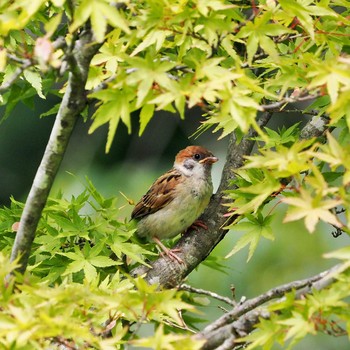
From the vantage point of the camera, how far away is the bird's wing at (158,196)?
16.5ft

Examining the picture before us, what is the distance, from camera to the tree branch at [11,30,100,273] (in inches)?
119

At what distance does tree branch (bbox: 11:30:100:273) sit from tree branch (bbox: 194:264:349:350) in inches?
27.8

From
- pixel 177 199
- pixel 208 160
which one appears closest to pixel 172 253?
pixel 177 199

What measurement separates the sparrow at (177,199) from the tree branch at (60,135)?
143 centimetres

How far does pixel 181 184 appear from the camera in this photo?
511 cm

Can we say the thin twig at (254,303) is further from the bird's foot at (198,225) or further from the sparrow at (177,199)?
the sparrow at (177,199)

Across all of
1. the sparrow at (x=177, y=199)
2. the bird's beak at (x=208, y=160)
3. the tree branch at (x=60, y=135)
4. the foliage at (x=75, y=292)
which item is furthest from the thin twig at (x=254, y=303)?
the bird's beak at (x=208, y=160)

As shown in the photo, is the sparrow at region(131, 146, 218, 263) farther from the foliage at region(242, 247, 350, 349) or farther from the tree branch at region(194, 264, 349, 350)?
the foliage at region(242, 247, 350, 349)

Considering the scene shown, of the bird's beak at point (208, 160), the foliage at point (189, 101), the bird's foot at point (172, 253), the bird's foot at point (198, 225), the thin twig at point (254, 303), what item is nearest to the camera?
the foliage at point (189, 101)

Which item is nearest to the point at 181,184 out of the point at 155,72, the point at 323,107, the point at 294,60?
the point at 323,107

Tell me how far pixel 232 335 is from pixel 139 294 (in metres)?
0.37

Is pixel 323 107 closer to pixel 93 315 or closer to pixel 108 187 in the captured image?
pixel 93 315

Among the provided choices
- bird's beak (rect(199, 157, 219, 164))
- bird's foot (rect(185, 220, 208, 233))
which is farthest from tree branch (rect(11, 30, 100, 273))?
bird's beak (rect(199, 157, 219, 164))

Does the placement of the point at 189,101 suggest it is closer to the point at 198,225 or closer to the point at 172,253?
the point at 172,253
